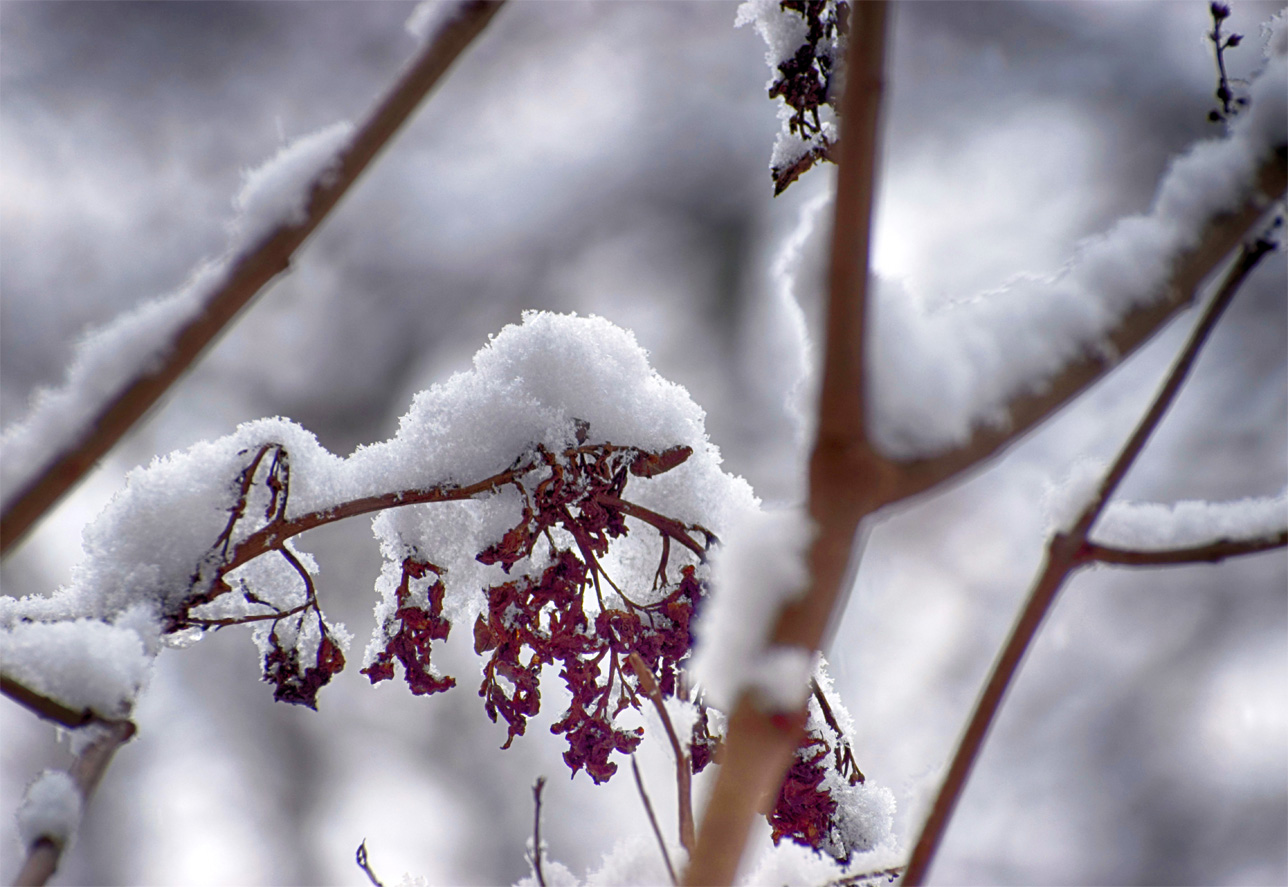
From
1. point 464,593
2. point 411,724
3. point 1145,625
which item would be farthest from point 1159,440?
point 411,724

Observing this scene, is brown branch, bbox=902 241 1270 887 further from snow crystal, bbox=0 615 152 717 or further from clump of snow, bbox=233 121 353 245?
snow crystal, bbox=0 615 152 717

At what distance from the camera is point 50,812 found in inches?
18.6

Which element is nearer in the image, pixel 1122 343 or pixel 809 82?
pixel 1122 343

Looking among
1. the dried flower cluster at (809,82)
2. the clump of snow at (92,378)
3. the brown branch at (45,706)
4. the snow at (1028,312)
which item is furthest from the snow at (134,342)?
the dried flower cluster at (809,82)

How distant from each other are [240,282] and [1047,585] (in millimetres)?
480

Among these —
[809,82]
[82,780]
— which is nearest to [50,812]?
[82,780]

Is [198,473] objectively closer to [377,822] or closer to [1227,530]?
[1227,530]

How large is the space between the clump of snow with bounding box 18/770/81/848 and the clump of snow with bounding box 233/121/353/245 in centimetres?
37

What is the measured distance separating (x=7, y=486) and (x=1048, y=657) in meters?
3.46

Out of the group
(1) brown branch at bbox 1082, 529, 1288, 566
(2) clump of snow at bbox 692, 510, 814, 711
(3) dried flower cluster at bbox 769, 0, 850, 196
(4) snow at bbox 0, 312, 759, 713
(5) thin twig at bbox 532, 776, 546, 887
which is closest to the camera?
Answer: (2) clump of snow at bbox 692, 510, 814, 711

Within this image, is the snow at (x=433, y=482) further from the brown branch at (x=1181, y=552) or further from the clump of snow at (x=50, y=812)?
the brown branch at (x=1181, y=552)

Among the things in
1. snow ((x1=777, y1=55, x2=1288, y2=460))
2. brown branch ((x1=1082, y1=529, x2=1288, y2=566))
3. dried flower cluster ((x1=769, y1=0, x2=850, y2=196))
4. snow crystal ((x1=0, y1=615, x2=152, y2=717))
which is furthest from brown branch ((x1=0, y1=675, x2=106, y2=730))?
dried flower cluster ((x1=769, y1=0, x2=850, y2=196))

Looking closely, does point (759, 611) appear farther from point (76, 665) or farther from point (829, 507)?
point (76, 665)

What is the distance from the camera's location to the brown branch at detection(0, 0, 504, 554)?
41cm
